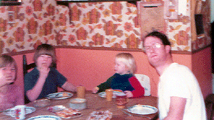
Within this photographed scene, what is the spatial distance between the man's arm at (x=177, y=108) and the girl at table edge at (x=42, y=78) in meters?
1.08

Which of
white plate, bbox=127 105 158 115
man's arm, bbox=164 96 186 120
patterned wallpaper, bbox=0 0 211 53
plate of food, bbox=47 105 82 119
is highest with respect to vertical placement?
patterned wallpaper, bbox=0 0 211 53

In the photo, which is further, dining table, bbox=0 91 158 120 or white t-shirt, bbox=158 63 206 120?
dining table, bbox=0 91 158 120

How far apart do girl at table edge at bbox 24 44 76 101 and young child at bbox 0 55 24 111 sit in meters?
0.12

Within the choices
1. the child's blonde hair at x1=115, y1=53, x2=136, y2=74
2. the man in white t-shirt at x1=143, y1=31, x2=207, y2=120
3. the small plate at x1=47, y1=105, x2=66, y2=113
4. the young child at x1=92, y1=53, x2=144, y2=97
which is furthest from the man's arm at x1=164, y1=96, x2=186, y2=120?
the child's blonde hair at x1=115, y1=53, x2=136, y2=74

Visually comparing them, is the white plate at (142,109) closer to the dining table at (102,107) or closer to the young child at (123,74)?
the dining table at (102,107)

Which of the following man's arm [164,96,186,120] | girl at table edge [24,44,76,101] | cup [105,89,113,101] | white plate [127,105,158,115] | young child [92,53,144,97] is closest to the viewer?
man's arm [164,96,186,120]

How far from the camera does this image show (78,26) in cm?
310

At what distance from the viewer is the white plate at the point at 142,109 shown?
1.52 metres

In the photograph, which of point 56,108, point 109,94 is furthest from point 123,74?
point 56,108

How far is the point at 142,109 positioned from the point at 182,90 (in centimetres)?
38

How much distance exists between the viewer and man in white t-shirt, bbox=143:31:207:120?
1.26 meters

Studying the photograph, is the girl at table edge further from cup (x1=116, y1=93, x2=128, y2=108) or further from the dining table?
cup (x1=116, y1=93, x2=128, y2=108)

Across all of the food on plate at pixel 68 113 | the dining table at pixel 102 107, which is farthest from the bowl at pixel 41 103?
the food on plate at pixel 68 113

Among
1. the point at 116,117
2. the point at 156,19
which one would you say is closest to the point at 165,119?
the point at 116,117
